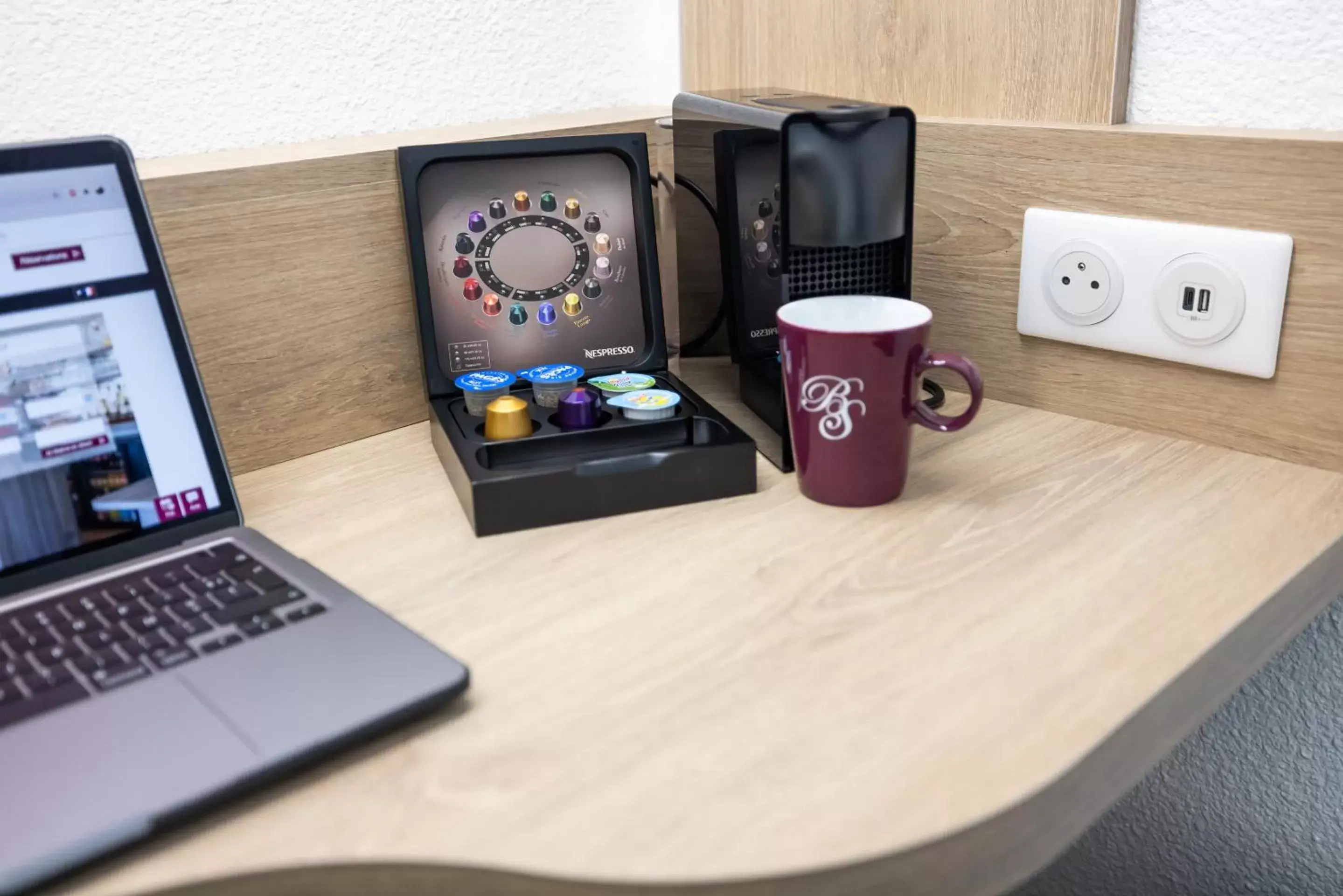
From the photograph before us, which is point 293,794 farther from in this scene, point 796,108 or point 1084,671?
point 796,108

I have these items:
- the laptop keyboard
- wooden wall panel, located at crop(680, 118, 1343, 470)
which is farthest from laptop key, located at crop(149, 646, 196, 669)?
wooden wall panel, located at crop(680, 118, 1343, 470)

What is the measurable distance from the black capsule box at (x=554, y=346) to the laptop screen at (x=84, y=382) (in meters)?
0.17

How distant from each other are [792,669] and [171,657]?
0.28 metres

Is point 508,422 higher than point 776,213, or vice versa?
point 776,213

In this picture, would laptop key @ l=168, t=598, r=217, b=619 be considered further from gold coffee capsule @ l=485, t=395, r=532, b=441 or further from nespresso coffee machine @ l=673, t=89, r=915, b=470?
nespresso coffee machine @ l=673, t=89, r=915, b=470

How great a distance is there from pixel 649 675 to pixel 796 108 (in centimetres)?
39

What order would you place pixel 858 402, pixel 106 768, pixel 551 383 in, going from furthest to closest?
pixel 551 383, pixel 858 402, pixel 106 768

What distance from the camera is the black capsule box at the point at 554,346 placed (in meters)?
0.65

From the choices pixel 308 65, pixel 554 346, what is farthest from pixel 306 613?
pixel 308 65

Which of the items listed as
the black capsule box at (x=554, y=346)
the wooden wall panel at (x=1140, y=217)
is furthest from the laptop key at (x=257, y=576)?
the wooden wall panel at (x=1140, y=217)

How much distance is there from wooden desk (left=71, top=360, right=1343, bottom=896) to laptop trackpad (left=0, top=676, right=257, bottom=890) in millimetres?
17

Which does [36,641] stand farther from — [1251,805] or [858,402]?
[1251,805]

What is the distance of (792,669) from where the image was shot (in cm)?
49

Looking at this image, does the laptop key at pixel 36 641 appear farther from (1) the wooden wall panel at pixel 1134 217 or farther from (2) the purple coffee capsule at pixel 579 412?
(1) the wooden wall panel at pixel 1134 217
